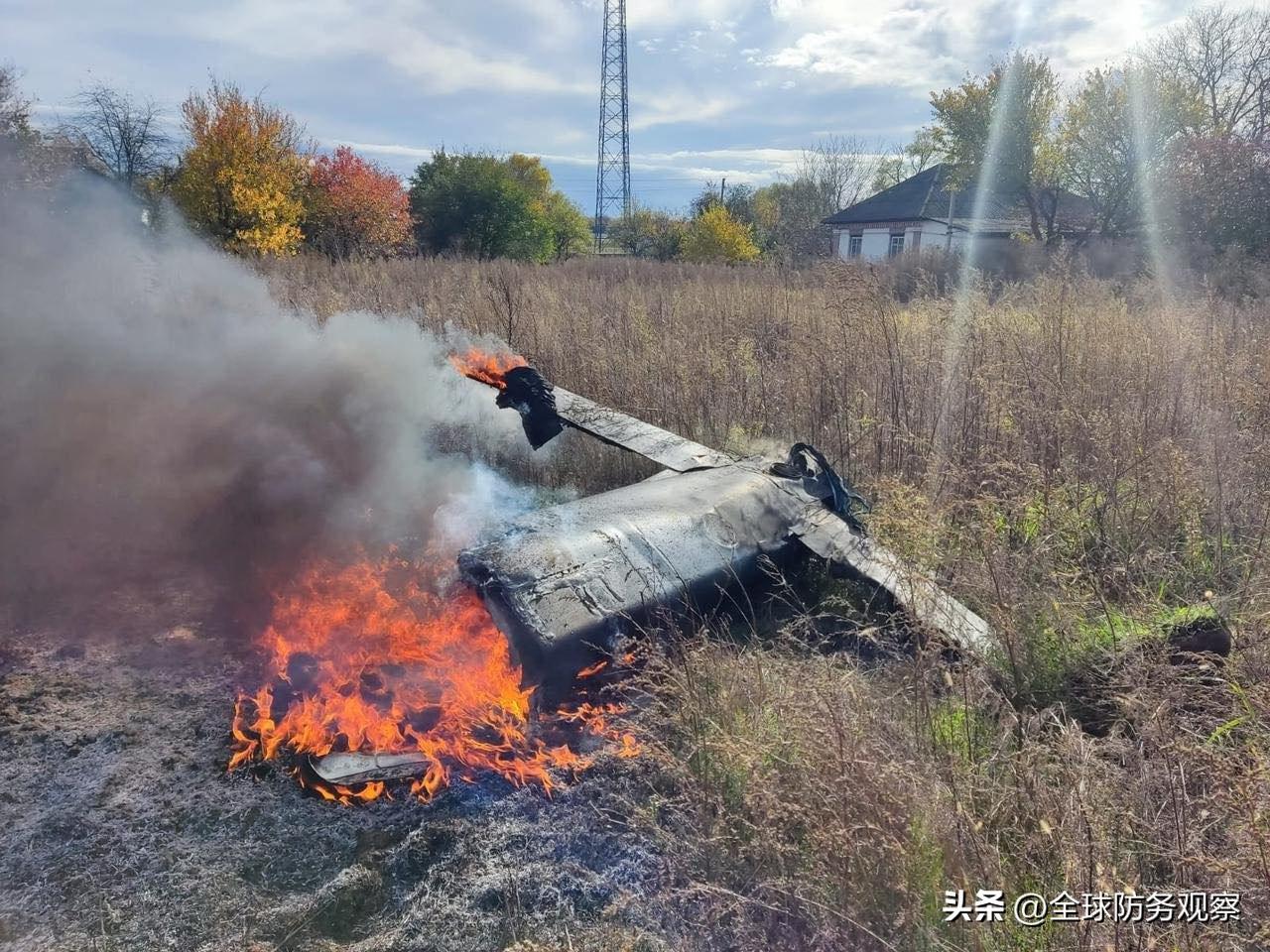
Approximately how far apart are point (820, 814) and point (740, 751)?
38 cm

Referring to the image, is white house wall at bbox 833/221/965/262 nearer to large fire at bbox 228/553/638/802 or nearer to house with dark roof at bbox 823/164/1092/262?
house with dark roof at bbox 823/164/1092/262

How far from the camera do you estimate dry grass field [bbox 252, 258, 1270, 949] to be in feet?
7.19

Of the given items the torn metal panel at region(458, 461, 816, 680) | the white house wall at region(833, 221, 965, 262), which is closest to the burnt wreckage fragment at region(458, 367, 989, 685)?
the torn metal panel at region(458, 461, 816, 680)

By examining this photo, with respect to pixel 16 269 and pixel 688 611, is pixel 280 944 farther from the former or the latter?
pixel 16 269

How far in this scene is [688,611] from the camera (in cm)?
342

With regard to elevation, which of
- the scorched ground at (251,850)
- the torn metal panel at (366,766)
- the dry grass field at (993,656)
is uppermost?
the dry grass field at (993,656)

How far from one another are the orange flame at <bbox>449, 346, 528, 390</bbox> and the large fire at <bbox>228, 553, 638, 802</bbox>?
153 cm

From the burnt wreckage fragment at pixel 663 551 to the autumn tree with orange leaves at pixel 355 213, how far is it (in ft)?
62.5

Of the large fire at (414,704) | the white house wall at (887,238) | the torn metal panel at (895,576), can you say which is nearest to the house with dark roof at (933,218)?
the white house wall at (887,238)

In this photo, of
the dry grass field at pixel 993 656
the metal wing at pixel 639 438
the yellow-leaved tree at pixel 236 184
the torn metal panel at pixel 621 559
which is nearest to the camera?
the dry grass field at pixel 993 656

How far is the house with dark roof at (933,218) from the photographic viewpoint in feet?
89.1

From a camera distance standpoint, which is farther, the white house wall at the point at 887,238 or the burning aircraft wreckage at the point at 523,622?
the white house wall at the point at 887,238

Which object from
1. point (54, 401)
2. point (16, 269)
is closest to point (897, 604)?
point (54, 401)

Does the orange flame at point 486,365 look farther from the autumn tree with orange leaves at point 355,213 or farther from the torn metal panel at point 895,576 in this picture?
the autumn tree with orange leaves at point 355,213
